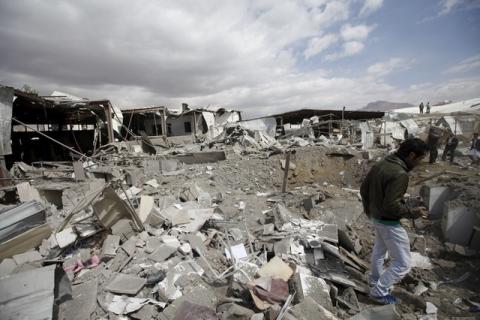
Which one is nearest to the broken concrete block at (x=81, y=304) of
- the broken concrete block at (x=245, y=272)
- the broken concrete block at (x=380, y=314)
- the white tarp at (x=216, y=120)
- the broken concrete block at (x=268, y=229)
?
the broken concrete block at (x=245, y=272)

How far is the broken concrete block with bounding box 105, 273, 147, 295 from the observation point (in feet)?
10.1

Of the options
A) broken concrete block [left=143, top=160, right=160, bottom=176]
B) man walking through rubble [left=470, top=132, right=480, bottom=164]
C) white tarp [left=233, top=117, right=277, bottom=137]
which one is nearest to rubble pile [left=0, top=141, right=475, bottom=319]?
broken concrete block [left=143, top=160, right=160, bottom=176]

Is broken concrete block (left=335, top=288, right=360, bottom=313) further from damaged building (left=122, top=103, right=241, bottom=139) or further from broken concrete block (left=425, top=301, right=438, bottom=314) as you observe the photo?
damaged building (left=122, top=103, right=241, bottom=139)

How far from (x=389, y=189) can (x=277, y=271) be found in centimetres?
179

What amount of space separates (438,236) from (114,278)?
5.57 metres

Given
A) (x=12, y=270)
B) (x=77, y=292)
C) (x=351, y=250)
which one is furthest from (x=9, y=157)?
(x=351, y=250)

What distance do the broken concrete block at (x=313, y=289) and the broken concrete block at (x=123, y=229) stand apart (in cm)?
287

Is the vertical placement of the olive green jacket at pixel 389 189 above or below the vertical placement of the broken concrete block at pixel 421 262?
above

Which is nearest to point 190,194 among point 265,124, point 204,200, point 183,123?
point 204,200

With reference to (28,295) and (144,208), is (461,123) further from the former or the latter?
(28,295)

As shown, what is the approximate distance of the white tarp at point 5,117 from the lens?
7496 mm

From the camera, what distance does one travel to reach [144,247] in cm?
397

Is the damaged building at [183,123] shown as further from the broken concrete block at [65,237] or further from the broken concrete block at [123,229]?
the broken concrete block at [65,237]

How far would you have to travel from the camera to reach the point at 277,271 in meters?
3.34
